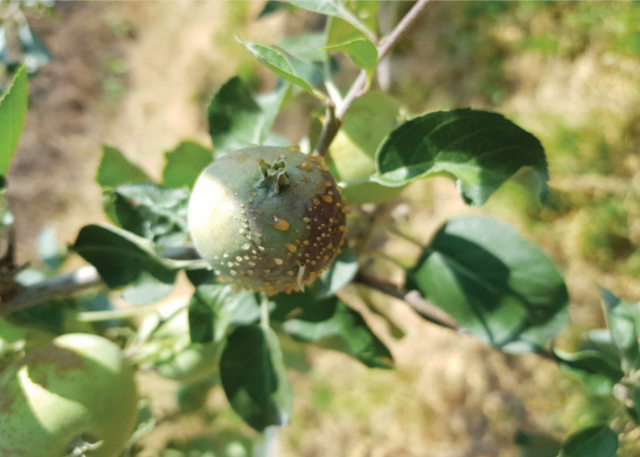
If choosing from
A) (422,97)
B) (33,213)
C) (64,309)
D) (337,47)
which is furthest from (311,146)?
(33,213)

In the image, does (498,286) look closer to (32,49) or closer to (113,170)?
(113,170)

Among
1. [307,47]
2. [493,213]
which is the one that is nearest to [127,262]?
[307,47]

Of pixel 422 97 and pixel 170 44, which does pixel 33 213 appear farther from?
pixel 422 97

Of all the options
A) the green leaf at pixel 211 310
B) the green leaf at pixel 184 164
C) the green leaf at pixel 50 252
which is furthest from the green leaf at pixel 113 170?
the green leaf at pixel 50 252

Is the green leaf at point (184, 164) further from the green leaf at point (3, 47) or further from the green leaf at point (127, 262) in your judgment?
the green leaf at point (3, 47)

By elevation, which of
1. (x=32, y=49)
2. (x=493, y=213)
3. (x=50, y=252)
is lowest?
(x=493, y=213)

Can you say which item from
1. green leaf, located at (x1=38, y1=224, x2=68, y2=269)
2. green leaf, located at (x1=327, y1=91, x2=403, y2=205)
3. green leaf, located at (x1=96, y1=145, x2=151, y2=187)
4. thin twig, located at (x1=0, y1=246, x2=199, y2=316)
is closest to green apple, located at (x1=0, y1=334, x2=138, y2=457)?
thin twig, located at (x1=0, y1=246, x2=199, y2=316)

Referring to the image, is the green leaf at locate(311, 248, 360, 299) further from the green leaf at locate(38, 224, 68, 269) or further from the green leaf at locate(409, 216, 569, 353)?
the green leaf at locate(38, 224, 68, 269)

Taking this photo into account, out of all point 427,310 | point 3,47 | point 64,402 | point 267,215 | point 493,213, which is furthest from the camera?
point 493,213
